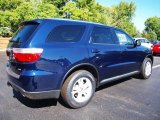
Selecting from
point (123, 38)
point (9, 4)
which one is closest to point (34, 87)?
point (123, 38)

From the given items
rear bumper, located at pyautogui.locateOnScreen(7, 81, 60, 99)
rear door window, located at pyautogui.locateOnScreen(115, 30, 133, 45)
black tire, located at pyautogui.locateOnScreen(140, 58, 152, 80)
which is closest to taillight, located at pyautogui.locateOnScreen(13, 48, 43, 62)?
rear bumper, located at pyautogui.locateOnScreen(7, 81, 60, 99)

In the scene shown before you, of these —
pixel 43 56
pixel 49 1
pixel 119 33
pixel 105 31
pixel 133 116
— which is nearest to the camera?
pixel 43 56

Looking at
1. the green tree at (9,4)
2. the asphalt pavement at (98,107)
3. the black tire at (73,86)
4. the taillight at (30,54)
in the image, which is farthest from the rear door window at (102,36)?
the green tree at (9,4)

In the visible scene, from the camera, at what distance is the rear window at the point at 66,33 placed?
4461 mm

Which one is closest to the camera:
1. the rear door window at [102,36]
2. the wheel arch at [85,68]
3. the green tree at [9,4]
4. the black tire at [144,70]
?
the wheel arch at [85,68]

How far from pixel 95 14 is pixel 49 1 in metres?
6.33

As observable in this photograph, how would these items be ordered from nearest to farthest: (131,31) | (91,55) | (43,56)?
(43,56)
(91,55)
(131,31)

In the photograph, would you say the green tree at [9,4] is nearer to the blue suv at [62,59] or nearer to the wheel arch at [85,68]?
the blue suv at [62,59]

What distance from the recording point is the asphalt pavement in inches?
174

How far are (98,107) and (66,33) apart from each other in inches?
64.6

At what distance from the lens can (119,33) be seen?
20.2ft

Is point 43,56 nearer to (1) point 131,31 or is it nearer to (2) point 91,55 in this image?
(2) point 91,55

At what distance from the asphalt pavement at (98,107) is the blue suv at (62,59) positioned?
0.32 m

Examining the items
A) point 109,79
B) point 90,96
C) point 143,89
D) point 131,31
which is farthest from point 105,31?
point 131,31
